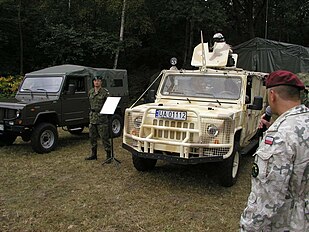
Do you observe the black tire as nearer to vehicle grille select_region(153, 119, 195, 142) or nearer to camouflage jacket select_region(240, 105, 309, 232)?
vehicle grille select_region(153, 119, 195, 142)

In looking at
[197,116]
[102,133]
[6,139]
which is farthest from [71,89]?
[197,116]

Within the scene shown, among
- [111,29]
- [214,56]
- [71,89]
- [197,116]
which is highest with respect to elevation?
[111,29]

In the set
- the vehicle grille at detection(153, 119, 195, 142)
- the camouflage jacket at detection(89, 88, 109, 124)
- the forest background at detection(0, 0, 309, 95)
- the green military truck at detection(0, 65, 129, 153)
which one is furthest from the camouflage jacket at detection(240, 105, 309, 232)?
the forest background at detection(0, 0, 309, 95)

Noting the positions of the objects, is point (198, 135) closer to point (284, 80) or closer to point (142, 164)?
point (142, 164)

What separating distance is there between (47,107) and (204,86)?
355 cm

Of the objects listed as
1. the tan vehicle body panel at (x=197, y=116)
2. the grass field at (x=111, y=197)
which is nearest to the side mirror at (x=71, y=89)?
the grass field at (x=111, y=197)

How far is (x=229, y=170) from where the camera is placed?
4.89 m

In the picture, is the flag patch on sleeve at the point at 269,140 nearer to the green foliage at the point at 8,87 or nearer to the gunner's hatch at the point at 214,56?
the gunner's hatch at the point at 214,56

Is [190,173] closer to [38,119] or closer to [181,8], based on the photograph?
[38,119]

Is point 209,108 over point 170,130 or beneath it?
over

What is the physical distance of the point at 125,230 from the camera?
12.1 ft

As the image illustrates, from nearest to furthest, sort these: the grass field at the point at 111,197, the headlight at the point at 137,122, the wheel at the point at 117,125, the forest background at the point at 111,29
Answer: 1. the grass field at the point at 111,197
2. the headlight at the point at 137,122
3. the wheel at the point at 117,125
4. the forest background at the point at 111,29

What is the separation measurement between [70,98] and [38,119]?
104 centimetres

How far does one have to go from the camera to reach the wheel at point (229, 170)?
4.83 meters
